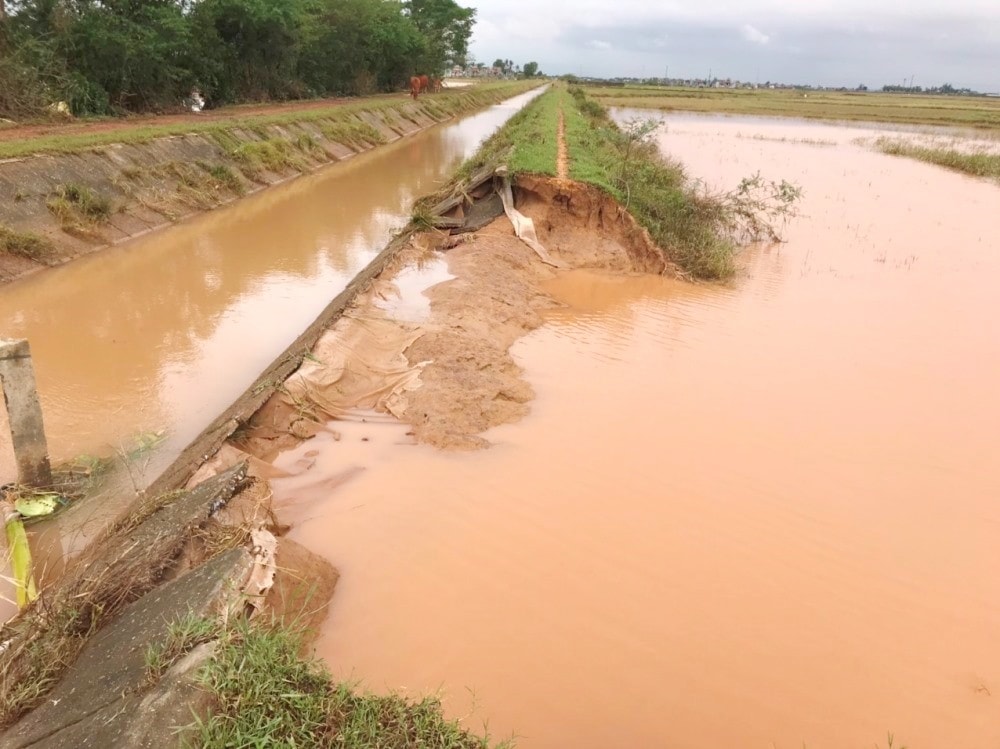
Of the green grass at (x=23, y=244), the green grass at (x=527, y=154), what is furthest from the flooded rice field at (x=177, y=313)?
the green grass at (x=527, y=154)

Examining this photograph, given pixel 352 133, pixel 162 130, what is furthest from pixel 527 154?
pixel 352 133

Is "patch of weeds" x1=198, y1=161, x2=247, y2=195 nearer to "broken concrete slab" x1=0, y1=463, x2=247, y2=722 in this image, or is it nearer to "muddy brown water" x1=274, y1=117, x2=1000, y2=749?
"muddy brown water" x1=274, y1=117, x2=1000, y2=749

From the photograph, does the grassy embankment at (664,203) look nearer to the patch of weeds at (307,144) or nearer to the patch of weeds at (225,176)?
the patch of weeds at (225,176)

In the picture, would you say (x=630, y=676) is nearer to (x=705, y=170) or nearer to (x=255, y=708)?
(x=255, y=708)

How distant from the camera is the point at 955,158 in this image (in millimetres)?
22625

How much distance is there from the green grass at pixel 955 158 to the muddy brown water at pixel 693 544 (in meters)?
17.9

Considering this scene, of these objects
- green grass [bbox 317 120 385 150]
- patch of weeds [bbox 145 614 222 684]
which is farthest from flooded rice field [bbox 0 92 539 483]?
green grass [bbox 317 120 385 150]

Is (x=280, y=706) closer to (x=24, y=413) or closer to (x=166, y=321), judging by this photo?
(x=24, y=413)

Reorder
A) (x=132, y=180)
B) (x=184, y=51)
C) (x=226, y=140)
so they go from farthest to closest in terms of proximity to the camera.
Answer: (x=184, y=51), (x=226, y=140), (x=132, y=180)

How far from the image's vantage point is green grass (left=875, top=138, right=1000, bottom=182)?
2093 centimetres

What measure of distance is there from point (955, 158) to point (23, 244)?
26.5 metres

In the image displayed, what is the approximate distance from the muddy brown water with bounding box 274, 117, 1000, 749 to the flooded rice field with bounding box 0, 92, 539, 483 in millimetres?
1612

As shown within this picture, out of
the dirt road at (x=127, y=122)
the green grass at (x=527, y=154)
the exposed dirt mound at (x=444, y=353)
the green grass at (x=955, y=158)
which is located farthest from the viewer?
the green grass at (x=955, y=158)

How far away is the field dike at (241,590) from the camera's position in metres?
2.31
